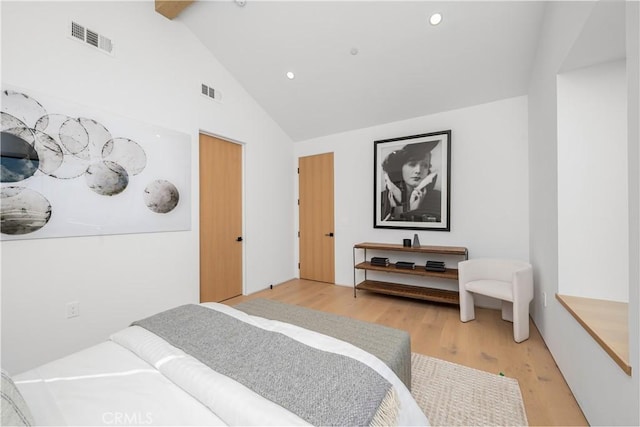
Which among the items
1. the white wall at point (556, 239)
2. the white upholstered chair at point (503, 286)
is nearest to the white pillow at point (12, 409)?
the white wall at point (556, 239)

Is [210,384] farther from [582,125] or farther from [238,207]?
[238,207]

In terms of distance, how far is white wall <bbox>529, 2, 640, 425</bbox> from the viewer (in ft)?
3.20

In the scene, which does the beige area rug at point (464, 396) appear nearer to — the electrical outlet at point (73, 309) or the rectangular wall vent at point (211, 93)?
the electrical outlet at point (73, 309)

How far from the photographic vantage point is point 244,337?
1.26 m

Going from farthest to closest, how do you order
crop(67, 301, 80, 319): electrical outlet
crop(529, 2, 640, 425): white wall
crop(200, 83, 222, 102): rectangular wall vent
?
crop(200, 83, 222, 102): rectangular wall vent < crop(67, 301, 80, 319): electrical outlet < crop(529, 2, 640, 425): white wall

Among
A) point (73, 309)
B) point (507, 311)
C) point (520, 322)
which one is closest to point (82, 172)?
point (73, 309)

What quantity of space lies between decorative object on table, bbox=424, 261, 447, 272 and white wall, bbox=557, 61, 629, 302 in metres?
1.34

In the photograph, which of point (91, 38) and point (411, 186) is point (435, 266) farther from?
point (91, 38)

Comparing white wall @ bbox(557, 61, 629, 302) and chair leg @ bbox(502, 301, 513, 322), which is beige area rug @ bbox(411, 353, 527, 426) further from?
chair leg @ bbox(502, 301, 513, 322)

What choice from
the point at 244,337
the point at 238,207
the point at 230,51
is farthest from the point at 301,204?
the point at 244,337

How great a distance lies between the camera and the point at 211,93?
320 cm

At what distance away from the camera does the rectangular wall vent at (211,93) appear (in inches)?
122

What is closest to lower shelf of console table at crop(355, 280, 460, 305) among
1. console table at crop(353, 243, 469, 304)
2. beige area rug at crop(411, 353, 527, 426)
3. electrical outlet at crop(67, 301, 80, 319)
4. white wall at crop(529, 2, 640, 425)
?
console table at crop(353, 243, 469, 304)

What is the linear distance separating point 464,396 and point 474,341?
840mm
